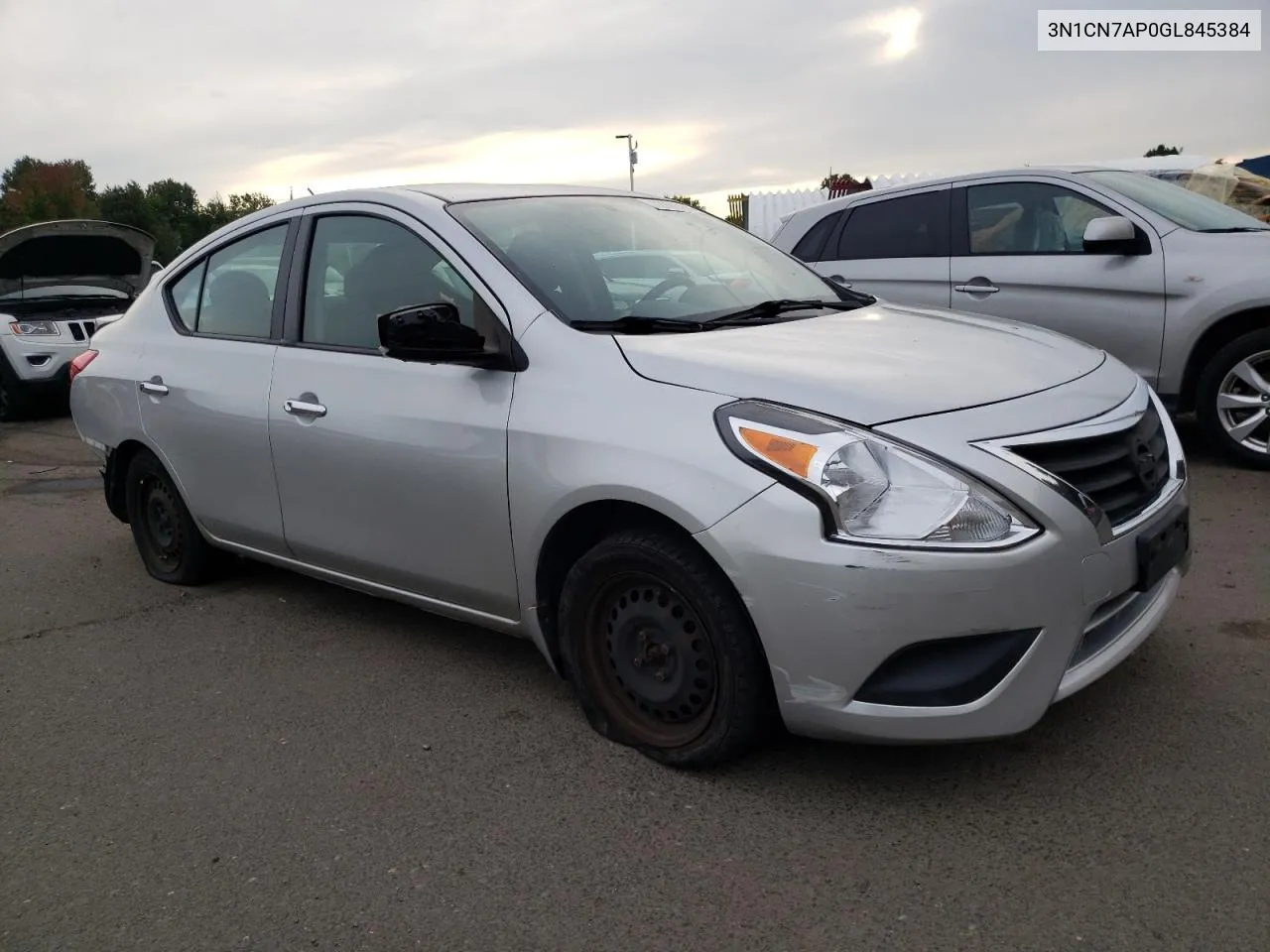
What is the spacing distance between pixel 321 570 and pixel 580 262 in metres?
1.54

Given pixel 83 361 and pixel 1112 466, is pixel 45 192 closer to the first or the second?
pixel 83 361

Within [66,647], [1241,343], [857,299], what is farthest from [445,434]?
[1241,343]

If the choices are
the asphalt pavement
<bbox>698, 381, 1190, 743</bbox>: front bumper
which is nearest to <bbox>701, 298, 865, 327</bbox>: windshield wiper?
<bbox>698, 381, 1190, 743</bbox>: front bumper

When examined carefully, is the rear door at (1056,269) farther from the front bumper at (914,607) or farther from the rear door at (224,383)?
the rear door at (224,383)

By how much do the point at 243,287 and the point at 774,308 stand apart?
86.2 inches

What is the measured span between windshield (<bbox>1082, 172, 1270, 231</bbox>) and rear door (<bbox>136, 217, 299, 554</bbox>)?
15.6 feet

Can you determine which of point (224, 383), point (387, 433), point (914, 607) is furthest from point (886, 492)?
point (224, 383)

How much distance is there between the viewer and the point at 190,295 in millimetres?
4945

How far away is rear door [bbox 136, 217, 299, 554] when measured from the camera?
4.35 meters

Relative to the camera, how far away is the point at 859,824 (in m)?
2.90

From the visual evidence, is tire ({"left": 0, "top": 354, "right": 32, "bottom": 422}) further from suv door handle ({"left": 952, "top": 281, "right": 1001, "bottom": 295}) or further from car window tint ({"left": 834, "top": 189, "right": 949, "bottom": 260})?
suv door handle ({"left": 952, "top": 281, "right": 1001, "bottom": 295})

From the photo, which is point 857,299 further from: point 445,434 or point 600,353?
point 445,434

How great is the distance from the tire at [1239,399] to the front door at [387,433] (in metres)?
4.43

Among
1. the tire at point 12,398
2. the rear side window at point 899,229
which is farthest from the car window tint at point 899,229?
the tire at point 12,398
